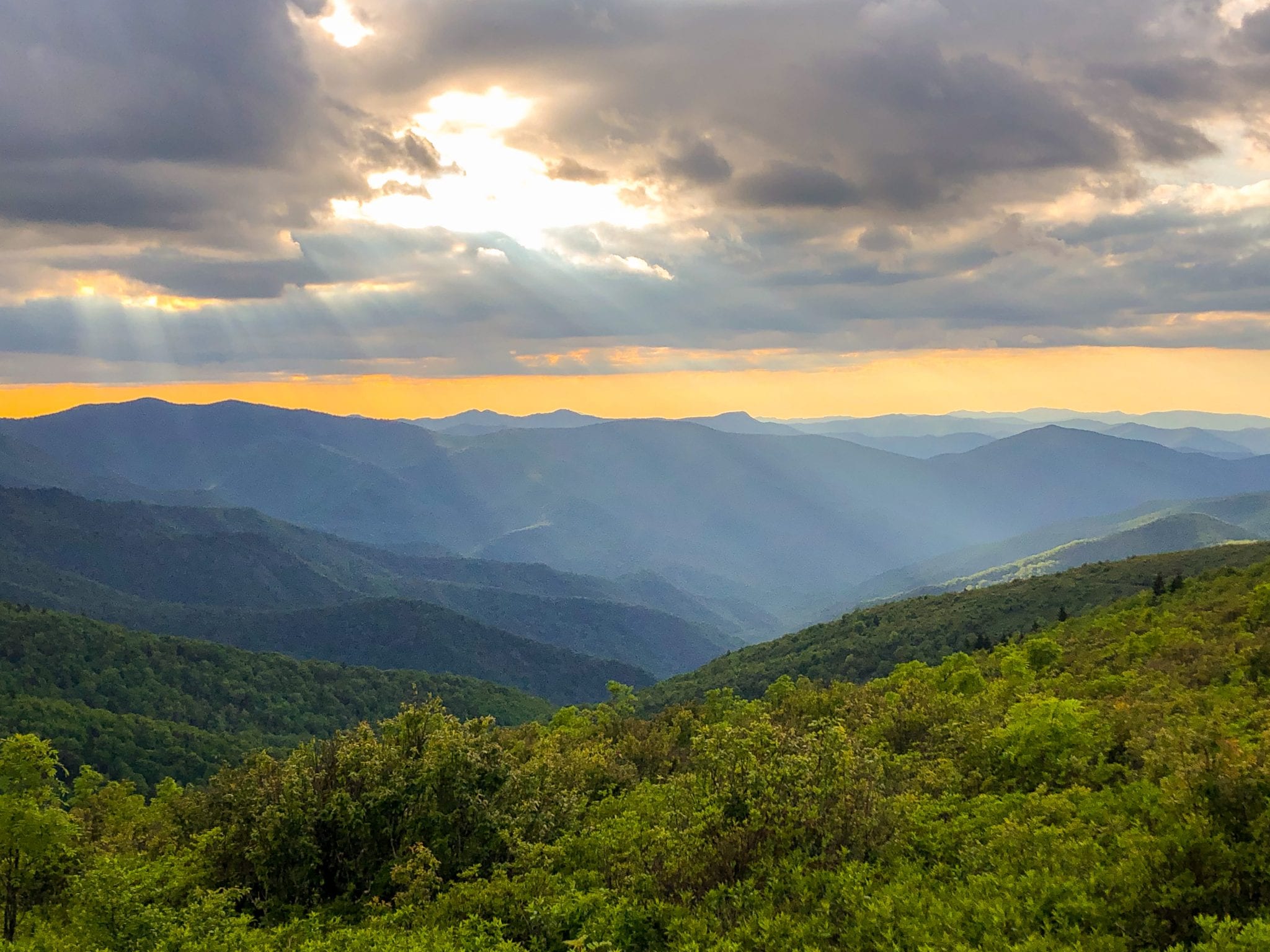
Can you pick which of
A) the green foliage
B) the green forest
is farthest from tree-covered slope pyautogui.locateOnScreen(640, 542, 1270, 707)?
the green foliage

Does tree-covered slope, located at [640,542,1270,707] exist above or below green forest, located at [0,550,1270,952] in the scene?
below

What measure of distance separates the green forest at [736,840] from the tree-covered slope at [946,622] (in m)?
87.5

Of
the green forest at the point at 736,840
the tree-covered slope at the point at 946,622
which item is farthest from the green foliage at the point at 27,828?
the tree-covered slope at the point at 946,622

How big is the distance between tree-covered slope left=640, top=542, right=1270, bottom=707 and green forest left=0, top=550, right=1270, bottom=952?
8750 centimetres

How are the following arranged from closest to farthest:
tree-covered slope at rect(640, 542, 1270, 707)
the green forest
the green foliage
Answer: the green forest → the green foliage → tree-covered slope at rect(640, 542, 1270, 707)

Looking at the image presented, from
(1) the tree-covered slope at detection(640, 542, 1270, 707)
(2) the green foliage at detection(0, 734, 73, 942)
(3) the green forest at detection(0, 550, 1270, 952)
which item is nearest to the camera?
(3) the green forest at detection(0, 550, 1270, 952)

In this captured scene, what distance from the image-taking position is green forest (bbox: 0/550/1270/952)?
1686 centimetres

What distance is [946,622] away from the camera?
497 feet

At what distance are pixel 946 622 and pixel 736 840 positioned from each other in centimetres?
14102

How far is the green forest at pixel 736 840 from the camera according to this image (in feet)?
55.3

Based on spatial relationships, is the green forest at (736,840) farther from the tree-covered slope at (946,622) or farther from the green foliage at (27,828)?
the tree-covered slope at (946,622)

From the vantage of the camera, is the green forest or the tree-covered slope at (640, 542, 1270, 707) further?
the tree-covered slope at (640, 542, 1270, 707)

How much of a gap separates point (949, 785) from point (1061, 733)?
423 cm

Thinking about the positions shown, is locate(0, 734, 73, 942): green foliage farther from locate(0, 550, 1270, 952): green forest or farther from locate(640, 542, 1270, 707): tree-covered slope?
locate(640, 542, 1270, 707): tree-covered slope
